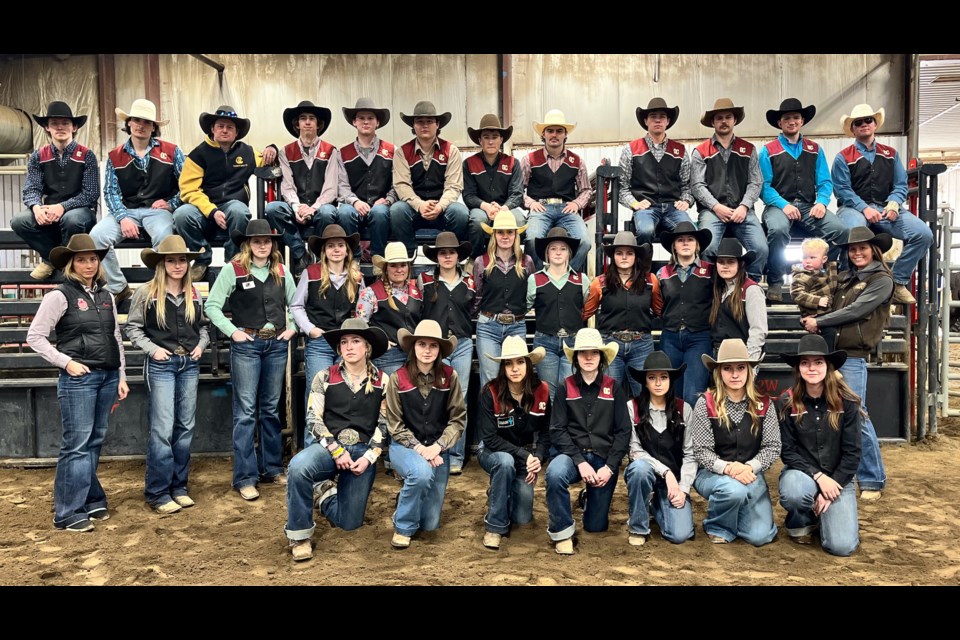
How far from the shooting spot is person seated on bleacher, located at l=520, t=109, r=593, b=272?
23.1ft

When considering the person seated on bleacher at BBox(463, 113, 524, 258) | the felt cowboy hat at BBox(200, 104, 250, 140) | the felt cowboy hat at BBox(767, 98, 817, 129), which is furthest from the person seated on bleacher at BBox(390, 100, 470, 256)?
the felt cowboy hat at BBox(767, 98, 817, 129)

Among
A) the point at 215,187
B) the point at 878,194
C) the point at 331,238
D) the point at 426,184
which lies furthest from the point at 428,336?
the point at 878,194

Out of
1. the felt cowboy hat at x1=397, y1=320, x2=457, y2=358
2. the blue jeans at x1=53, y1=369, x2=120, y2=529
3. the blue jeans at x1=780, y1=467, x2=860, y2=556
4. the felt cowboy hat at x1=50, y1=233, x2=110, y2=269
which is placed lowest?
the blue jeans at x1=780, y1=467, x2=860, y2=556

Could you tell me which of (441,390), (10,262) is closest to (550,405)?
(441,390)

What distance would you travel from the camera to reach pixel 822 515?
15.9 ft

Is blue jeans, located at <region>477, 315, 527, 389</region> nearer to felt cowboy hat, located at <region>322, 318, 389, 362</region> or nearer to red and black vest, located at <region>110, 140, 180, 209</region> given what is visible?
felt cowboy hat, located at <region>322, 318, 389, 362</region>

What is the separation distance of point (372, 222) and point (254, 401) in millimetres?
1972

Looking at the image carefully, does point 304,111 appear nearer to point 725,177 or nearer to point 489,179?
point 489,179

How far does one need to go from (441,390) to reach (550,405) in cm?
80

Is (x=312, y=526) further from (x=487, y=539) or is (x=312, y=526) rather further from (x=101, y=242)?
(x=101, y=242)

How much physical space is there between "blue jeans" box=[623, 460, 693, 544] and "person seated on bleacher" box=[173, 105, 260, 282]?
4.06 metres

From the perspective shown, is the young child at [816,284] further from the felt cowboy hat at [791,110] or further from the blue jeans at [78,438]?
the blue jeans at [78,438]

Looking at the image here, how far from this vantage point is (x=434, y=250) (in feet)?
21.7

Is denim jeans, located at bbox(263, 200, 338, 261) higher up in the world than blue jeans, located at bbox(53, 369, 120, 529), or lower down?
higher up
